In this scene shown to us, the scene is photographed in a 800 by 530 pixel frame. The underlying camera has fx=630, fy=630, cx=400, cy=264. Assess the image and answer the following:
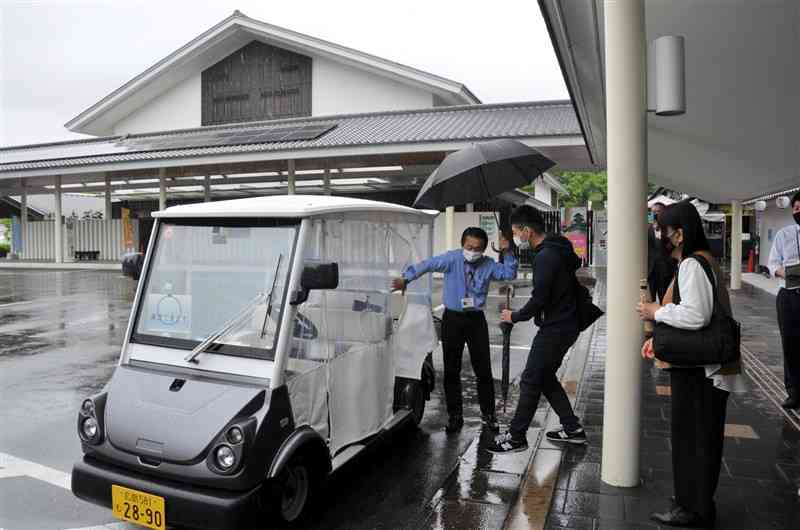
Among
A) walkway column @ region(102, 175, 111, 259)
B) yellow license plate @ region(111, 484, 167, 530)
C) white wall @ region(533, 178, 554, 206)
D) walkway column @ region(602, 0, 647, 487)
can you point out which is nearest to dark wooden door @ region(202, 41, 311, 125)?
walkway column @ region(102, 175, 111, 259)

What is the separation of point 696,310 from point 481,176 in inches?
96.7

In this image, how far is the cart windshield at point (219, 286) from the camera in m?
3.80

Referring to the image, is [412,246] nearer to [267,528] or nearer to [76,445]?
[267,528]

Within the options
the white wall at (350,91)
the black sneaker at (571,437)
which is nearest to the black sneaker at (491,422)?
the black sneaker at (571,437)

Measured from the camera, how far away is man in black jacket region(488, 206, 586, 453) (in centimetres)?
479

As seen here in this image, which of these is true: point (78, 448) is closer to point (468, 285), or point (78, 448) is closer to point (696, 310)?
point (468, 285)

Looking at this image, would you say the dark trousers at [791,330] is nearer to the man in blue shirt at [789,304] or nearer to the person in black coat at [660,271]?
the man in blue shirt at [789,304]

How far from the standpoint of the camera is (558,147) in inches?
603

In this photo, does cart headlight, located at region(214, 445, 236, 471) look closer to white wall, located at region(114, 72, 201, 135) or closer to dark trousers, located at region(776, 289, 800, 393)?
dark trousers, located at region(776, 289, 800, 393)

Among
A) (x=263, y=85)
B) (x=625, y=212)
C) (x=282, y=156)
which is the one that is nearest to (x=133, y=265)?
(x=625, y=212)

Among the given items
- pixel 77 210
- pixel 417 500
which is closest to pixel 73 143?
pixel 77 210

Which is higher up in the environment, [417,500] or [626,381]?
[626,381]

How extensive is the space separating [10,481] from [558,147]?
13.4 meters

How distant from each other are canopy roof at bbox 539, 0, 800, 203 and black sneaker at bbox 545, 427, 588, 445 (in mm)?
3371
